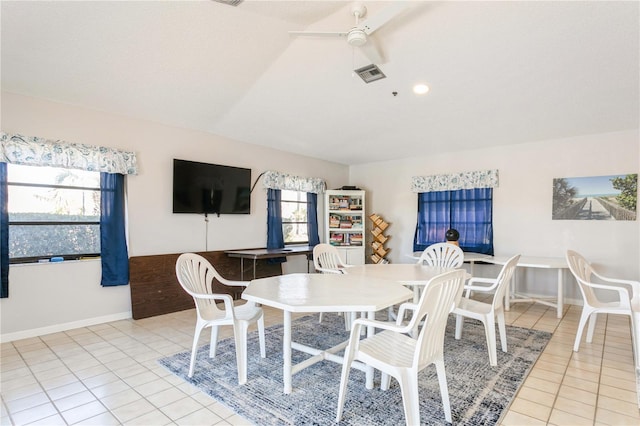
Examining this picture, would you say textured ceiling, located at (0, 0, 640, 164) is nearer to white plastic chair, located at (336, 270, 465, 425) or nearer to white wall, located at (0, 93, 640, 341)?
white wall, located at (0, 93, 640, 341)

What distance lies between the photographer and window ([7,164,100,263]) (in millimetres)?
3385

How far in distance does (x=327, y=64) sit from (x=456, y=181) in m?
3.45

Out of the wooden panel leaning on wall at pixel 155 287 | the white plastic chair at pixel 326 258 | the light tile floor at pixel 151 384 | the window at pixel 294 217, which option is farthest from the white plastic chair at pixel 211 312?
the window at pixel 294 217

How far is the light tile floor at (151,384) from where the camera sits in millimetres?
1996

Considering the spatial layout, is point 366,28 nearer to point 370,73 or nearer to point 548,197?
point 370,73

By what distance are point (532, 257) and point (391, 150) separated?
9.21 ft

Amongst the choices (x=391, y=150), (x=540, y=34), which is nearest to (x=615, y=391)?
(x=540, y=34)

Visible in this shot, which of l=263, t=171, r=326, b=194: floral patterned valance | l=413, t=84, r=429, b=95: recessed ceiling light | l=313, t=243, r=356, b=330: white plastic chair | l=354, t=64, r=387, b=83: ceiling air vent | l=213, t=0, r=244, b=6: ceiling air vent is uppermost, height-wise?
l=213, t=0, r=244, b=6: ceiling air vent

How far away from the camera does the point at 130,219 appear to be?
4.05 meters

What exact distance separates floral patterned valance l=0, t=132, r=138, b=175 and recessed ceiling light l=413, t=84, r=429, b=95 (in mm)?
3478

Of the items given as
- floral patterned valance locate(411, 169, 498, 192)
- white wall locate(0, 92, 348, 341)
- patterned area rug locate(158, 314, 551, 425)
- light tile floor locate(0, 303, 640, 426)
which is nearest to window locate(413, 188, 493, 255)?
floral patterned valance locate(411, 169, 498, 192)

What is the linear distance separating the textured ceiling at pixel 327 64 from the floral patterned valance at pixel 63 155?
497mm

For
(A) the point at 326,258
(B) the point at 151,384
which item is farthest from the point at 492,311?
(B) the point at 151,384

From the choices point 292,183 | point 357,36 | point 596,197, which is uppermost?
point 357,36
